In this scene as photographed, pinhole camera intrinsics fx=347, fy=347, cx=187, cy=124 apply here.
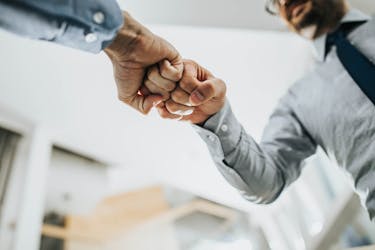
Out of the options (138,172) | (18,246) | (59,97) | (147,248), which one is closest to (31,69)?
(59,97)

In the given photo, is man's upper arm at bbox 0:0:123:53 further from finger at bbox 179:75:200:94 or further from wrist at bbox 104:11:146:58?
finger at bbox 179:75:200:94

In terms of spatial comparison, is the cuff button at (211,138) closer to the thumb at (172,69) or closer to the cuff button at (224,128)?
the cuff button at (224,128)

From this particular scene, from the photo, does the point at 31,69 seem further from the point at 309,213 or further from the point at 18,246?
the point at 309,213

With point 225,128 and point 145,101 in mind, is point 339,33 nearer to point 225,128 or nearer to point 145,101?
point 225,128

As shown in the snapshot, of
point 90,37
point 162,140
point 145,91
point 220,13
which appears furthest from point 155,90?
point 162,140

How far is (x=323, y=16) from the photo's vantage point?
3.24 ft

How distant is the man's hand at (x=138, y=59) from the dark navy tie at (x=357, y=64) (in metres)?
0.45

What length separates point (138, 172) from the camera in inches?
80.9

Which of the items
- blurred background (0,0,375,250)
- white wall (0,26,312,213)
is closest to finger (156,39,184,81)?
blurred background (0,0,375,250)

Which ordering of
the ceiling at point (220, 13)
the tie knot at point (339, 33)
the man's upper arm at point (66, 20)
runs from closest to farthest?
1. the man's upper arm at point (66, 20)
2. the tie knot at point (339, 33)
3. the ceiling at point (220, 13)

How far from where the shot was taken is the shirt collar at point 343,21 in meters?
0.94

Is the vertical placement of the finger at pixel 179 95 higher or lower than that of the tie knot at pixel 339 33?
lower

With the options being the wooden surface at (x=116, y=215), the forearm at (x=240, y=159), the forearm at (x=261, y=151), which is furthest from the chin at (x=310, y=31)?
the wooden surface at (x=116, y=215)

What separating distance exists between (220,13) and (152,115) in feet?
1.40
